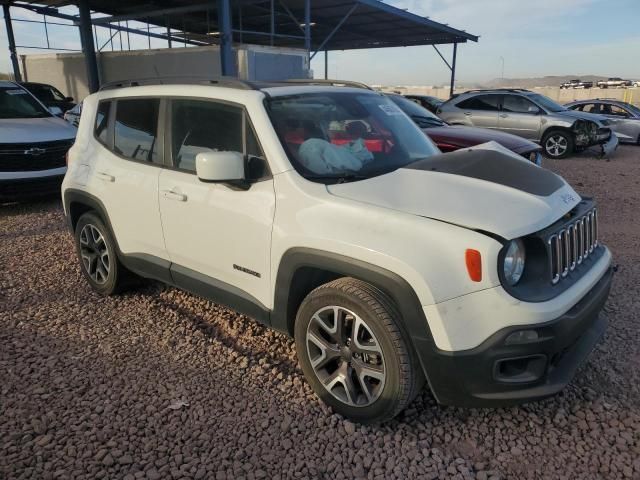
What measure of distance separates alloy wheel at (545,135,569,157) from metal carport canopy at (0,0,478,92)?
24.1ft

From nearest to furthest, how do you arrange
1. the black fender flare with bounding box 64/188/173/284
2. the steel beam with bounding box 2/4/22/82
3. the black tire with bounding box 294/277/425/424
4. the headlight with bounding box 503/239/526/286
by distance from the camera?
the headlight with bounding box 503/239/526/286, the black tire with bounding box 294/277/425/424, the black fender flare with bounding box 64/188/173/284, the steel beam with bounding box 2/4/22/82

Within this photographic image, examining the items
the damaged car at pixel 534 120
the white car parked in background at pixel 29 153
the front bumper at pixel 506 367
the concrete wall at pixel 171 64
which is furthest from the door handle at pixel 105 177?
the damaged car at pixel 534 120

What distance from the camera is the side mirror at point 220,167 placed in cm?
277

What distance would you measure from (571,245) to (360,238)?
1142mm

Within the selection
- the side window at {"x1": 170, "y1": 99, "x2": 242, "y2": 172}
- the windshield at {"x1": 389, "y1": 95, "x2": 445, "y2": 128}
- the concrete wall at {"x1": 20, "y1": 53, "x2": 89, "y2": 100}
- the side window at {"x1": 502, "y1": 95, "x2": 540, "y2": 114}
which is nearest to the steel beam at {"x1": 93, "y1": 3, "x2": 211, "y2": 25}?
the concrete wall at {"x1": 20, "y1": 53, "x2": 89, "y2": 100}

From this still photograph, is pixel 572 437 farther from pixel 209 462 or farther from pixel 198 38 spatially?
pixel 198 38

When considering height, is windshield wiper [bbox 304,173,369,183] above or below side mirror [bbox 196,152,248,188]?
below

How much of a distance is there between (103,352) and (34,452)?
3.23 ft

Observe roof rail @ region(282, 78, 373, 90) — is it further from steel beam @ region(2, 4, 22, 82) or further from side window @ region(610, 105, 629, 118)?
steel beam @ region(2, 4, 22, 82)

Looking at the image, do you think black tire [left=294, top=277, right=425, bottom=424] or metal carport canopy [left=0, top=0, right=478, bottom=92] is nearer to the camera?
black tire [left=294, top=277, right=425, bottom=424]

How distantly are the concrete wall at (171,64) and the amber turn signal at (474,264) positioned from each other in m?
12.2

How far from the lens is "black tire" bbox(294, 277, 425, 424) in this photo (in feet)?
8.00

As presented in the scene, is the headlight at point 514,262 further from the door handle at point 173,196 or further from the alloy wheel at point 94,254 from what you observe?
the alloy wheel at point 94,254

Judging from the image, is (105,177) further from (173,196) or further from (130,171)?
(173,196)
